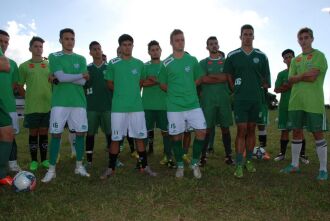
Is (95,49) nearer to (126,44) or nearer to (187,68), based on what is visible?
(126,44)

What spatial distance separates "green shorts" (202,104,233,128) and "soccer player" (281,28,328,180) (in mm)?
1416

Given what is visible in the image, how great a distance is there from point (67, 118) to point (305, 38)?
506 cm

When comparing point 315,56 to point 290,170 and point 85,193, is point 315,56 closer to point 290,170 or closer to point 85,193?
point 290,170

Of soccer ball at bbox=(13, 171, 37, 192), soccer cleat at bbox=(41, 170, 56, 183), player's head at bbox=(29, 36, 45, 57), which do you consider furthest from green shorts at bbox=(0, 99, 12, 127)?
player's head at bbox=(29, 36, 45, 57)

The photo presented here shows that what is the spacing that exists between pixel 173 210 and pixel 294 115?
A: 3.66m

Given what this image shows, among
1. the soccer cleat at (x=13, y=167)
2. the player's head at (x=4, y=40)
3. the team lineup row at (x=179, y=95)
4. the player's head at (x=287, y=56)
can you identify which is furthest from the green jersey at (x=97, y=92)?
the player's head at (x=287, y=56)

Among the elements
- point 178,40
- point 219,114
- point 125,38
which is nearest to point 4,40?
point 125,38

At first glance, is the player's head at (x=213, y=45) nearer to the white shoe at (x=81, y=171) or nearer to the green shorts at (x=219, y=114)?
the green shorts at (x=219, y=114)

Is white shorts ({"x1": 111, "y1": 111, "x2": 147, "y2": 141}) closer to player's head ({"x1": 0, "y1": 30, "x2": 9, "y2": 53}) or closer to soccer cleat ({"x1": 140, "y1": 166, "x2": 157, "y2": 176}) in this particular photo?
soccer cleat ({"x1": 140, "y1": 166, "x2": 157, "y2": 176})

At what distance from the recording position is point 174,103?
22.2 ft

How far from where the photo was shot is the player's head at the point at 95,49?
8102mm

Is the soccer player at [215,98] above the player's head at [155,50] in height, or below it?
below

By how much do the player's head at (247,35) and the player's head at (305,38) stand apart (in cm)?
98

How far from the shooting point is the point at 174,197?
5324 millimetres
